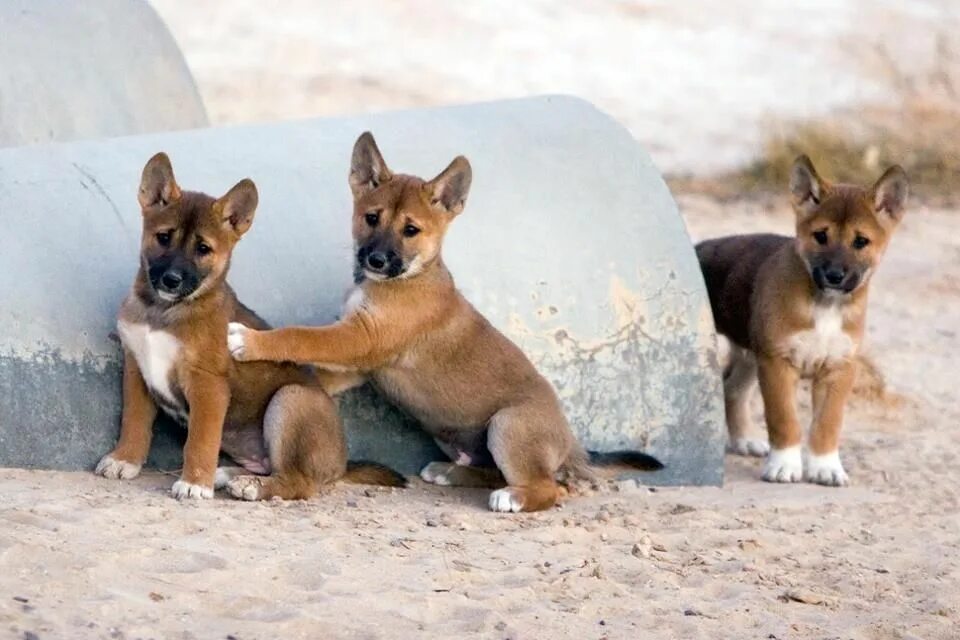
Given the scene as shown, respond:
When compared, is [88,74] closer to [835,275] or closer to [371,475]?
[371,475]

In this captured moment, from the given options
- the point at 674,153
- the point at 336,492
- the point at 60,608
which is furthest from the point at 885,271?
the point at 60,608

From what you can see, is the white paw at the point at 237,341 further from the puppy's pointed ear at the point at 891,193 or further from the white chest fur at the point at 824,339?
the puppy's pointed ear at the point at 891,193

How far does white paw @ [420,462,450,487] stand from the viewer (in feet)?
24.9

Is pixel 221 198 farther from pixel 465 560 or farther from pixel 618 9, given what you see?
pixel 618 9

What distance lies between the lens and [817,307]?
8.72 metres

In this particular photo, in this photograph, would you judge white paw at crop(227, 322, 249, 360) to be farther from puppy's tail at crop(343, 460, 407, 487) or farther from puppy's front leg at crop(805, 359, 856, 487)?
puppy's front leg at crop(805, 359, 856, 487)

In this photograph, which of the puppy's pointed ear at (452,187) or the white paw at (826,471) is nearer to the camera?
the puppy's pointed ear at (452,187)

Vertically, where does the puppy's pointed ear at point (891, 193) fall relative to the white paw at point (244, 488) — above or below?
above

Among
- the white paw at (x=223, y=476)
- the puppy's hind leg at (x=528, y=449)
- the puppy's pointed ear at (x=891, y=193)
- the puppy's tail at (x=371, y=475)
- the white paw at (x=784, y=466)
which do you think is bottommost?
the white paw at (x=223, y=476)

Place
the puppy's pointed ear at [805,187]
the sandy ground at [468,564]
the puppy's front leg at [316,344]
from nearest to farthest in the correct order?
the sandy ground at [468,564]
the puppy's front leg at [316,344]
the puppy's pointed ear at [805,187]

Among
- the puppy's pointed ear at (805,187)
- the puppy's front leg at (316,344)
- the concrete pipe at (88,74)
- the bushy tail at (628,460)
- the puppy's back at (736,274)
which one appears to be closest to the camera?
the puppy's front leg at (316,344)

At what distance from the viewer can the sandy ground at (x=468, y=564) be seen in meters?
5.41

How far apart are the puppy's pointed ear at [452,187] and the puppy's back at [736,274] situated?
2216 mm

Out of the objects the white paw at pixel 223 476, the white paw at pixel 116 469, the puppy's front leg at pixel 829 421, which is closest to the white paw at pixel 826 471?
the puppy's front leg at pixel 829 421
